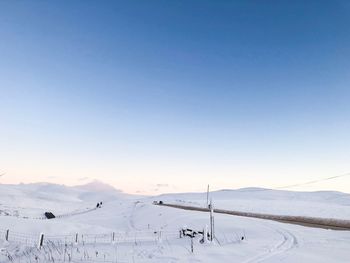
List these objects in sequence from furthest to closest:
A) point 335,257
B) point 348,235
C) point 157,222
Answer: point 157,222
point 348,235
point 335,257

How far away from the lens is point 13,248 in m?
25.4

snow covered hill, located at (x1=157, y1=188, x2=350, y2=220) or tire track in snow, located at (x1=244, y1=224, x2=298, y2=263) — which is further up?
snow covered hill, located at (x1=157, y1=188, x2=350, y2=220)

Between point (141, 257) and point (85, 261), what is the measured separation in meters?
2.44

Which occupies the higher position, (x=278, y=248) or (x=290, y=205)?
(x=290, y=205)

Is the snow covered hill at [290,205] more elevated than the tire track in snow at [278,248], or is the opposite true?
the snow covered hill at [290,205]

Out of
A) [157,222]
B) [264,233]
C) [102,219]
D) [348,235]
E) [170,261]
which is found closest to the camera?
[170,261]

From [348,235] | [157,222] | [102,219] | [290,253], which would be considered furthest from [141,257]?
[102,219]

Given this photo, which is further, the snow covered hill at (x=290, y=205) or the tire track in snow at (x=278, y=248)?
the snow covered hill at (x=290, y=205)

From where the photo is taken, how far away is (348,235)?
24703 millimetres

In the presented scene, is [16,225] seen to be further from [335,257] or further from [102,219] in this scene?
[335,257]

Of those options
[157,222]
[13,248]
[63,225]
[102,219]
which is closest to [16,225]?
[63,225]

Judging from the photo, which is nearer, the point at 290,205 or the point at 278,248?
the point at 278,248

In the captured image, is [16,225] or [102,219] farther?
[102,219]

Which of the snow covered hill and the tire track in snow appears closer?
the tire track in snow
